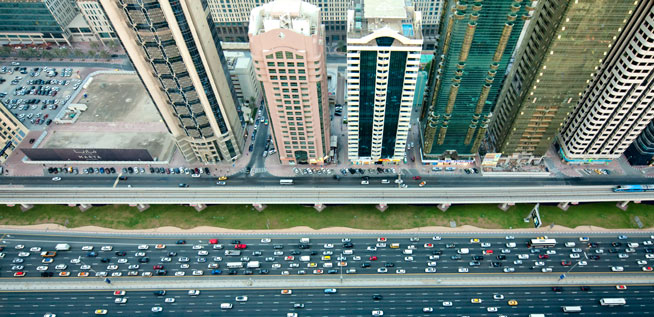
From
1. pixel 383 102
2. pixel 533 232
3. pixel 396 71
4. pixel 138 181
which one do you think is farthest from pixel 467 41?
pixel 138 181

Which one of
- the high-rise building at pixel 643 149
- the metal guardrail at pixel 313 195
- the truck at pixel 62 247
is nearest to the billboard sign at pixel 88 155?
the metal guardrail at pixel 313 195

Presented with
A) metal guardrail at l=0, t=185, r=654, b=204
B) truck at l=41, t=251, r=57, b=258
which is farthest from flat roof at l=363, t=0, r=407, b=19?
truck at l=41, t=251, r=57, b=258

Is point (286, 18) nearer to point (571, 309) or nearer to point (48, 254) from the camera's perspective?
point (48, 254)

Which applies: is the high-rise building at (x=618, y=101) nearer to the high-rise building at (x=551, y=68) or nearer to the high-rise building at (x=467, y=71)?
the high-rise building at (x=551, y=68)

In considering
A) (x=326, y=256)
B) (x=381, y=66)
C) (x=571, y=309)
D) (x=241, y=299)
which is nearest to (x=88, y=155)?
(x=241, y=299)

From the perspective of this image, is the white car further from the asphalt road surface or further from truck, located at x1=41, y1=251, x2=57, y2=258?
truck, located at x1=41, y1=251, x2=57, y2=258

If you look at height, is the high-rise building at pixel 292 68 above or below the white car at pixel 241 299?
above
